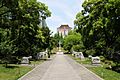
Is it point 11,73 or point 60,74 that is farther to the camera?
point 60,74

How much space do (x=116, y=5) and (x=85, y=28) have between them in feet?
78.5

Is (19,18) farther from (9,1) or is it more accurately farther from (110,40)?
(110,40)

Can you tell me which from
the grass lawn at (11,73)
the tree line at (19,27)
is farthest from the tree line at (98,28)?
the grass lawn at (11,73)

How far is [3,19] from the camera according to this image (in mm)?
40781

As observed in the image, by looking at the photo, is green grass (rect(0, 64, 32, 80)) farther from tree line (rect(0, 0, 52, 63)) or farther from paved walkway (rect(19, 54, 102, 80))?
tree line (rect(0, 0, 52, 63))

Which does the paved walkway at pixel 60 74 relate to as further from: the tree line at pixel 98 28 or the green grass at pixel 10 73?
the tree line at pixel 98 28

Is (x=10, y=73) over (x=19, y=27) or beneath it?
beneath

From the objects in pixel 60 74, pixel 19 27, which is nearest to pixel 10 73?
pixel 60 74

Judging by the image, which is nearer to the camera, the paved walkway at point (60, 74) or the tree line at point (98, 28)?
the paved walkway at point (60, 74)

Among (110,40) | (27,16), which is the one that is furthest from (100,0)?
(27,16)

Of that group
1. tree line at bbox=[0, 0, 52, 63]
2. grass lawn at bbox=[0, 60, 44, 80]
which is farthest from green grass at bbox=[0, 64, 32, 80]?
tree line at bbox=[0, 0, 52, 63]

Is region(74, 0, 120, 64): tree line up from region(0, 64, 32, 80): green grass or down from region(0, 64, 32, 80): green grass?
up

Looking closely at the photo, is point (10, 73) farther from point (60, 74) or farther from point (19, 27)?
point (19, 27)

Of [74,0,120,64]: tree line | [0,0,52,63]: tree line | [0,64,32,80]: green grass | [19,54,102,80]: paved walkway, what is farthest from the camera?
[74,0,120,64]: tree line
